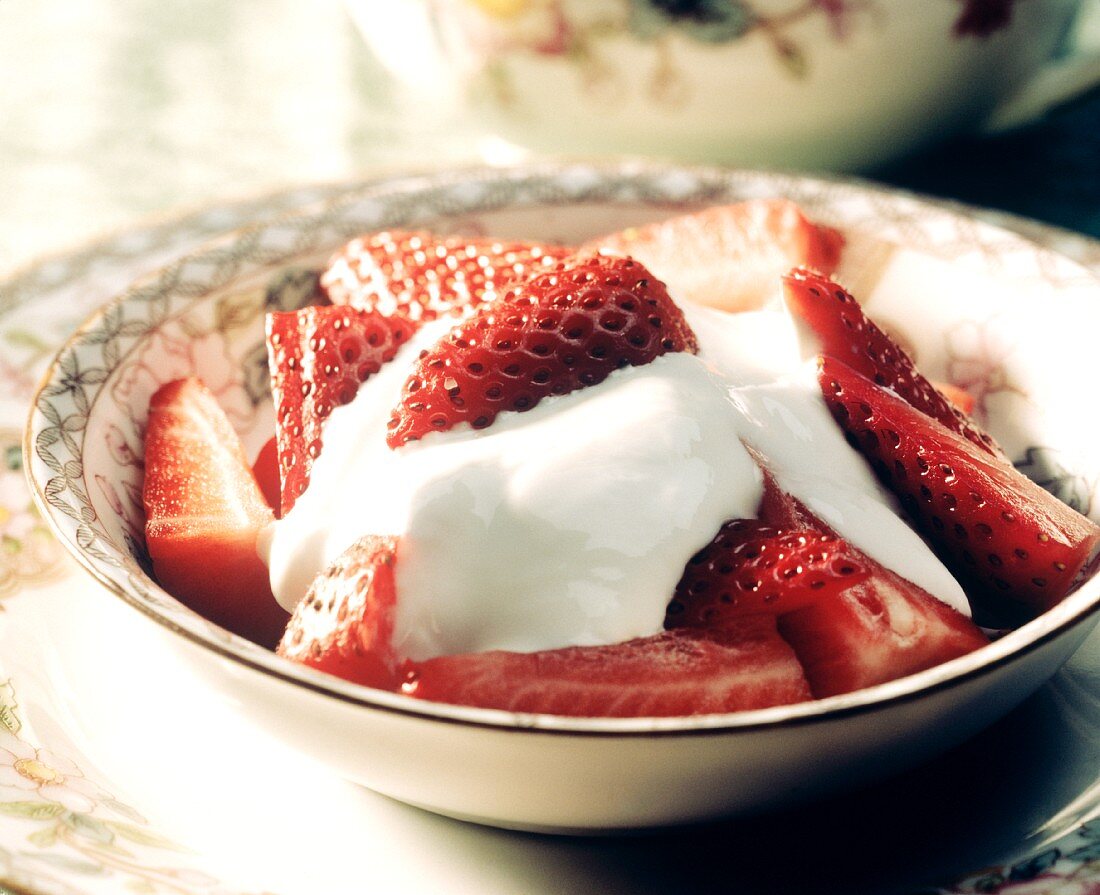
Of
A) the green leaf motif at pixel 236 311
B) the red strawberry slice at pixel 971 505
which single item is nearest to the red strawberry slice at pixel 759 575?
the red strawberry slice at pixel 971 505

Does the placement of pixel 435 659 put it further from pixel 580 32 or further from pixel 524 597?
pixel 580 32

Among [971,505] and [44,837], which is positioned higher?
[971,505]

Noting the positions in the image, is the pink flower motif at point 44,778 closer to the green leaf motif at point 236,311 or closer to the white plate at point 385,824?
the white plate at point 385,824

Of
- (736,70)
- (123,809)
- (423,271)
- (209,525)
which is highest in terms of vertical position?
(736,70)

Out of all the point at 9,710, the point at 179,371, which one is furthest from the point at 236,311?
the point at 9,710

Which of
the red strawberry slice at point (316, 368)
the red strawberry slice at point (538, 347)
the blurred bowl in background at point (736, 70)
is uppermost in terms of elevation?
the blurred bowl in background at point (736, 70)

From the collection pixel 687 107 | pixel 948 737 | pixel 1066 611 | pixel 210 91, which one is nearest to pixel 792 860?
pixel 948 737

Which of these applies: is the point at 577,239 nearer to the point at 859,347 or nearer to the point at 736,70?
the point at 736,70
